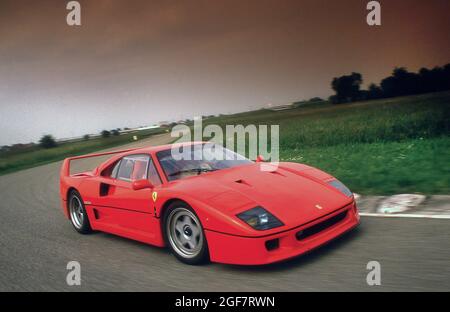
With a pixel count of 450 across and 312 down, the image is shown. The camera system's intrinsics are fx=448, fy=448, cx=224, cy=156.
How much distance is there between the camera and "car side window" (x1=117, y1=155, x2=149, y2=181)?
5301mm

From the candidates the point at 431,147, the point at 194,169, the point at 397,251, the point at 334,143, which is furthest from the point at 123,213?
the point at 334,143

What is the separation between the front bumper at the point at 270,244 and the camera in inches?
148

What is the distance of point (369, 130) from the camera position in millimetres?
15047

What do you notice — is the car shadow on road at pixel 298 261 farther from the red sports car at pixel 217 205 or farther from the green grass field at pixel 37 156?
the green grass field at pixel 37 156

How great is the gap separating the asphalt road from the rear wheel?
288 millimetres

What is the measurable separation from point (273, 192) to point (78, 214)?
3326 millimetres

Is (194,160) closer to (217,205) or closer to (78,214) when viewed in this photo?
(217,205)

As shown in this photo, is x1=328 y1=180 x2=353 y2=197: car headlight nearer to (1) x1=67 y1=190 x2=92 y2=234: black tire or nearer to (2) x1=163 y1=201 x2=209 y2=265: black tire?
(2) x1=163 y1=201 x2=209 y2=265: black tire

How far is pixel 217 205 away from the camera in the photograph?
13.3 ft

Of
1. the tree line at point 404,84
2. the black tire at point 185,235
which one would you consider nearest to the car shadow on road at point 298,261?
the black tire at point 185,235

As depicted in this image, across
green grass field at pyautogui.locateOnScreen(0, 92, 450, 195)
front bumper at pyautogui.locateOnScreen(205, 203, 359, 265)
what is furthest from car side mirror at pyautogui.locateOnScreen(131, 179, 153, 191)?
green grass field at pyautogui.locateOnScreen(0, 92, 450, 195)

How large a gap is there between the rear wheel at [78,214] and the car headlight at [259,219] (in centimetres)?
301
